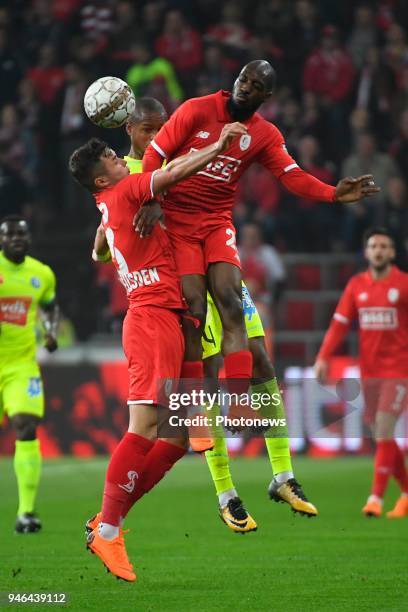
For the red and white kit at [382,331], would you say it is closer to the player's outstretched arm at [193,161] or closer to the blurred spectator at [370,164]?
the player's outstretched arm at [193,161]

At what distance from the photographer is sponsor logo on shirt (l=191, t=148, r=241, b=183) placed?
7758 mm

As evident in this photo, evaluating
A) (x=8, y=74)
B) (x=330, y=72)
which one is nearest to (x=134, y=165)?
(x=330, y=72)

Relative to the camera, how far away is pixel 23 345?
10.7 m

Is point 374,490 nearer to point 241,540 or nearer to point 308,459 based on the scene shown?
point 241,540

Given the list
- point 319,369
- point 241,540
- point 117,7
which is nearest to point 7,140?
point 117,7

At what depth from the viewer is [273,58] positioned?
18.0 metres

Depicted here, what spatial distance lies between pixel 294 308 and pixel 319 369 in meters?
5.97

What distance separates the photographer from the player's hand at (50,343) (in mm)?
10742

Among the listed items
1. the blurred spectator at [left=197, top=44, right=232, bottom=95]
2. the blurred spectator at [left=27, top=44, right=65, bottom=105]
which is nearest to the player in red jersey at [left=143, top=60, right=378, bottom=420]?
the blurred spectator at [left=197, top=44, right=232, bottom=95]

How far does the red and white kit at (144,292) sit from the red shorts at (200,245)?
17 centimetres

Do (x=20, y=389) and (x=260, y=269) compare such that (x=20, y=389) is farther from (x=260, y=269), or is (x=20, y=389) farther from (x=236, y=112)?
(x=260, y=269)

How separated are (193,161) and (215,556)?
3008 mm

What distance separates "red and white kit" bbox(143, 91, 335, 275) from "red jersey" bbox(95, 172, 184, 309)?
259 millimetres

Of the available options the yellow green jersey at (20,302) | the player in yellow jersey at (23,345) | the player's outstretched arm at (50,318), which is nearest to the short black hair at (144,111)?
the player in yellow jersey at (23,345)
